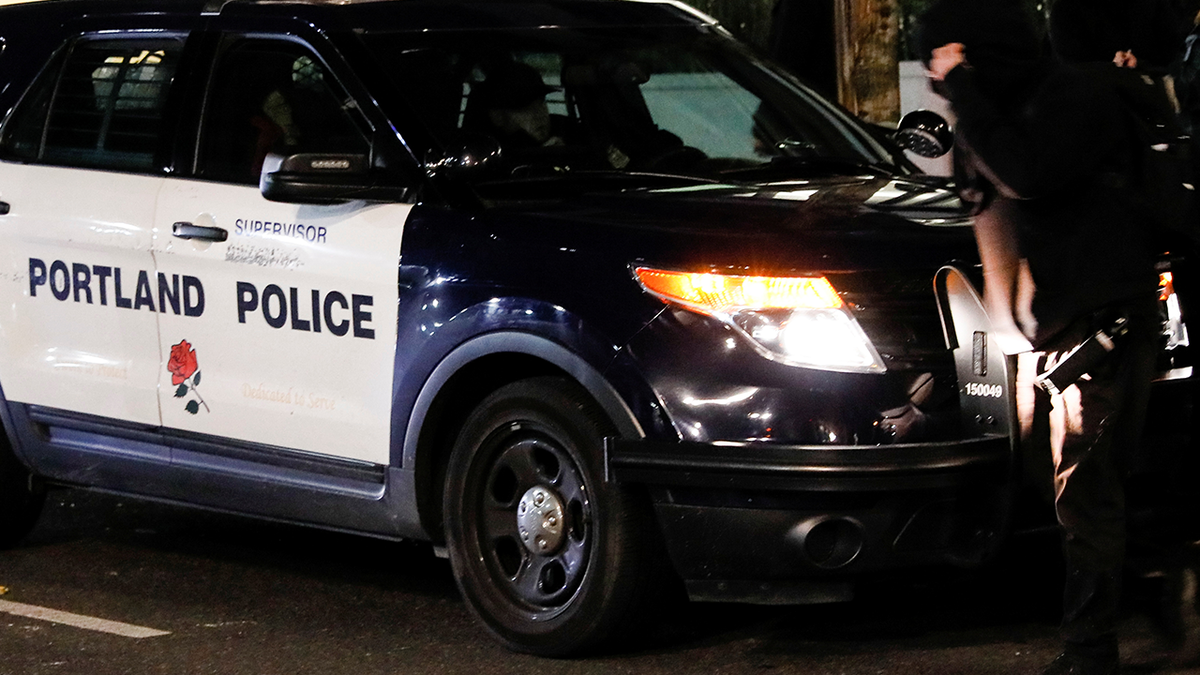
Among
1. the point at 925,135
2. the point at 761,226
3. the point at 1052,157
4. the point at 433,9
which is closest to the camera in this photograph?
the point at 1052,157

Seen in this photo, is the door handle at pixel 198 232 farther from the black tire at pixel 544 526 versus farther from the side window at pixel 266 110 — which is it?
the black tire at pixel 544 526

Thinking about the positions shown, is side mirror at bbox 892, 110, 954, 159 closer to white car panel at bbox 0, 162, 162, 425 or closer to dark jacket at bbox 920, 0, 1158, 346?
dark jacket at bbox 920, 0, 1158, 346

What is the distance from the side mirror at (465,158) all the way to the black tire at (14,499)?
2109mm

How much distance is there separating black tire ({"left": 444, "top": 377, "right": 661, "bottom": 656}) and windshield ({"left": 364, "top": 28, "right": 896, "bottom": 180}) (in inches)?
30.8

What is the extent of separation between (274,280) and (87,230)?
0.87m

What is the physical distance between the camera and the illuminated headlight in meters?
5.07

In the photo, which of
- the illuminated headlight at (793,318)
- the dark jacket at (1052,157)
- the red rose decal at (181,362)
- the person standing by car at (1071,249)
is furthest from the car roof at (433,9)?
the dark jacket at (1052,157)

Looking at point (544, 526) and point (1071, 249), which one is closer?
point (1071, 249)

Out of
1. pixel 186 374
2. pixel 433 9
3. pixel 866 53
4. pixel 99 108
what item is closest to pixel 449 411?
pixel 186 374

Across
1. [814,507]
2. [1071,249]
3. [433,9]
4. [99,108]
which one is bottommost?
[814,507]

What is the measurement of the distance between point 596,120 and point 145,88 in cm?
149

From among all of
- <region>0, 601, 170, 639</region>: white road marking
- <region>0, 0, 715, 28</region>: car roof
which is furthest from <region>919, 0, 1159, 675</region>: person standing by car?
<region>0, 601, 170, 639</region>: white road marking

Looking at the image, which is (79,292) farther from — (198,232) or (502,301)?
(502,301)

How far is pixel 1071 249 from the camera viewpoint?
4.84m
